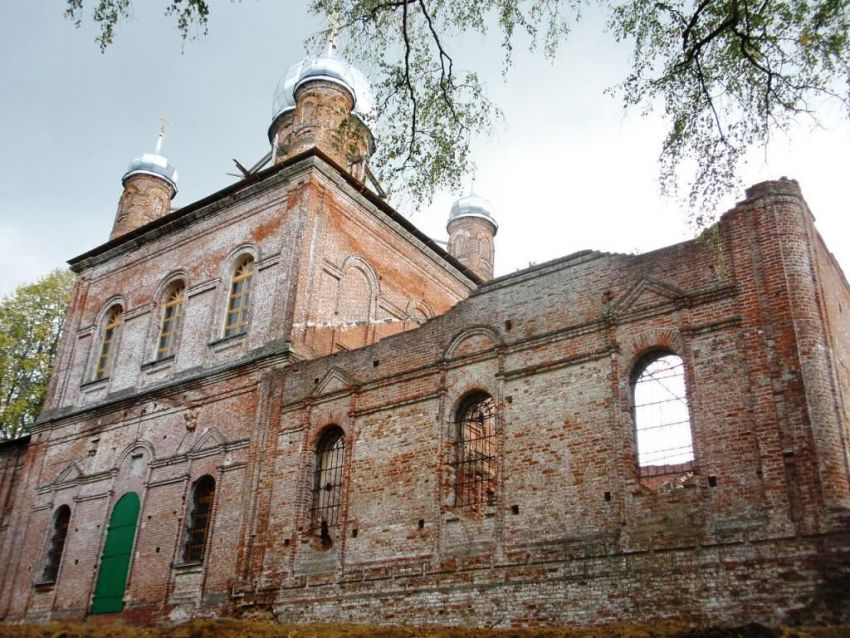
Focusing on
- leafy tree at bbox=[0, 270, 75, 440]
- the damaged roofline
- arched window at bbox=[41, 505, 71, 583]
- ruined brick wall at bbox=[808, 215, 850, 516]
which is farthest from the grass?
leafy tree at bbox=[0, 270, 75, 440]

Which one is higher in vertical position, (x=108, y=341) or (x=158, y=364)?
(x=108, y=341)

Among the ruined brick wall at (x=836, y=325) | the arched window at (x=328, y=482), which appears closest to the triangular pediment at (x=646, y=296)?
the ruined brick wall at (x=836, y=325)

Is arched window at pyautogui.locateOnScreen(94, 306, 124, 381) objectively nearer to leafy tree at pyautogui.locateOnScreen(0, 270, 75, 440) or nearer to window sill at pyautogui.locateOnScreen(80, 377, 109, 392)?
window sill at pyautogui.locateOnScreen(80, 377, 109, 392)

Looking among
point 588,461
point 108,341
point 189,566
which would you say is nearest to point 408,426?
point 588,461

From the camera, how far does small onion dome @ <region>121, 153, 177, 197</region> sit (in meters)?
24.9

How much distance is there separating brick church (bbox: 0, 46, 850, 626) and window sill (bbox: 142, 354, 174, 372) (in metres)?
0.08

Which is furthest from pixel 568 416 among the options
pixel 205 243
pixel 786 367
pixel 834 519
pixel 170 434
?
pixel 205 243

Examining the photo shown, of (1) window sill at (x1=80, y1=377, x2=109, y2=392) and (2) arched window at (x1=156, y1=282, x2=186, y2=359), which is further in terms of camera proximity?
(1) window sill at (x1=80, y1=377, x2=109, y2=392)

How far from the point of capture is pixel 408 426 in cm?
1381

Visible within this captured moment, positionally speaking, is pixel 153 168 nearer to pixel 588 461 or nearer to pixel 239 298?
pixel 239 298

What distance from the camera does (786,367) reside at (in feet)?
34.3

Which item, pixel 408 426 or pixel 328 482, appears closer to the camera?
pixel 408 426

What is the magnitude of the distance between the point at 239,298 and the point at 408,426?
6.06m

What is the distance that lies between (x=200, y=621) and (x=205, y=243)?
28.3ft
